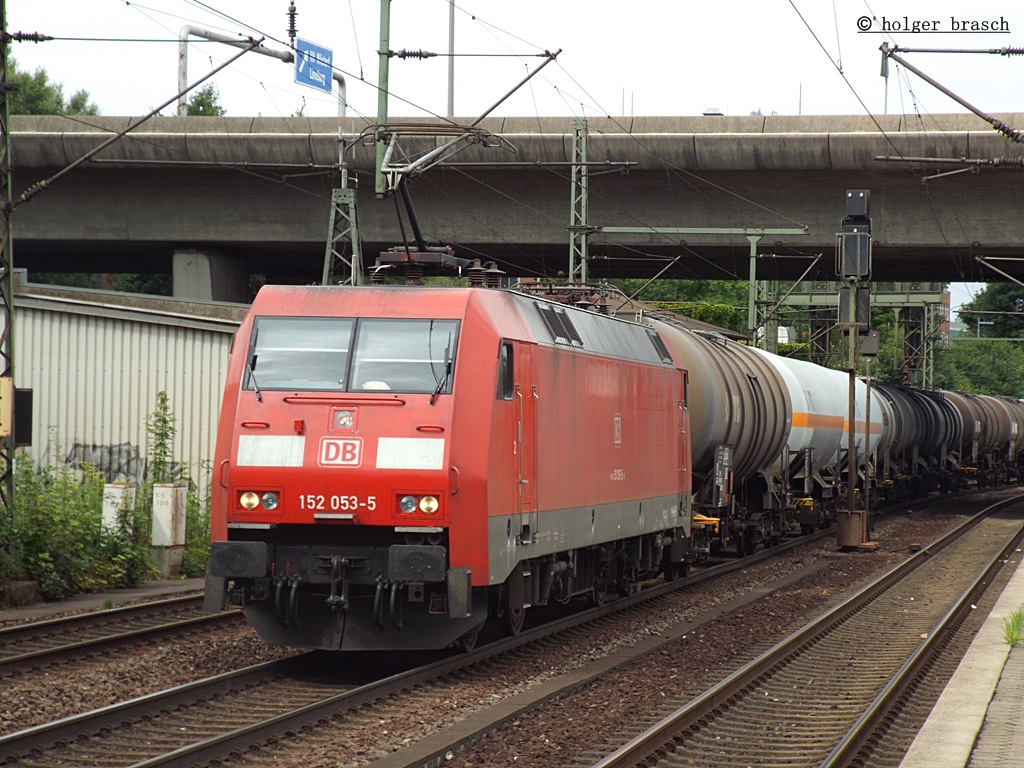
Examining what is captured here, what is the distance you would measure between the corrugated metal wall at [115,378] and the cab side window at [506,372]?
11020 millimetres

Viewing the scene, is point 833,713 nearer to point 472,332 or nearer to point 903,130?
point 472,332

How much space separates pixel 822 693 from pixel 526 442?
3.13 m

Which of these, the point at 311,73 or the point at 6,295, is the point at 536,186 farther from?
the point at 6,295

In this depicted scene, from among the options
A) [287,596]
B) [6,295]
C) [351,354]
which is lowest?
[287,596]

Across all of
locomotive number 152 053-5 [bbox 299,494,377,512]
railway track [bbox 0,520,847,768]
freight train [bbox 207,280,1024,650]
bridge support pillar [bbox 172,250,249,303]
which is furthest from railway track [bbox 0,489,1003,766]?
bridge support pillar [bbox 172,250,249,303]

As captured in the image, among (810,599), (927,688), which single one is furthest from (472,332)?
(810,599)

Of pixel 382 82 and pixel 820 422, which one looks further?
pixel 820 422

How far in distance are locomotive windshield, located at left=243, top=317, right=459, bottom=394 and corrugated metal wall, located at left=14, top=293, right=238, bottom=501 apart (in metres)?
10.5

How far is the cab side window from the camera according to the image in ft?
36.2

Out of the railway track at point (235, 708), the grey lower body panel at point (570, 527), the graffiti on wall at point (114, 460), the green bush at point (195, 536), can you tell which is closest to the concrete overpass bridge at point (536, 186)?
the graffiti on wall at point (114, 460)

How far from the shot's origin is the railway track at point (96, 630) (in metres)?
11.4

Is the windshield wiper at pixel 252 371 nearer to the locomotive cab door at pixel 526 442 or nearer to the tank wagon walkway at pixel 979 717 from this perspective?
the locomotive cab door at pixel 526 442

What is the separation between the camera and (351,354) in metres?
11.1

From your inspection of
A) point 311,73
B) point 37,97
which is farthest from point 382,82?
point 37,97
